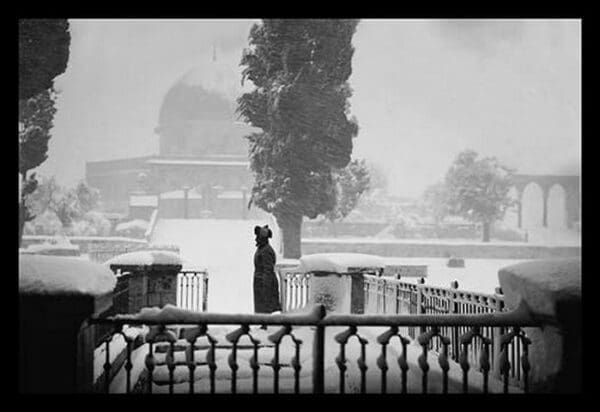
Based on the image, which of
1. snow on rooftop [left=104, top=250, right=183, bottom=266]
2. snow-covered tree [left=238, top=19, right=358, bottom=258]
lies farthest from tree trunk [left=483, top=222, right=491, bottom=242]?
snow on rooftop [left=104, top=250, right=183, bottom=266]

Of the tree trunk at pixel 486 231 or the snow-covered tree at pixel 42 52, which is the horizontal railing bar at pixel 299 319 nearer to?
the snow-covered tree at pixel 42 52

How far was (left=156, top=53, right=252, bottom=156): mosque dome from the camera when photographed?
2232 inches

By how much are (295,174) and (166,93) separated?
3648 cm

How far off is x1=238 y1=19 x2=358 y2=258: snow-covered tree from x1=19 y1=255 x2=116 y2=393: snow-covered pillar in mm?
20435

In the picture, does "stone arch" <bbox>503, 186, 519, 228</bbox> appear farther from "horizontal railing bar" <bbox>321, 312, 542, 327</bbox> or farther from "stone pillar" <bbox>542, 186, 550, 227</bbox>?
"horizontal railing bar" <bbox>321, 312, 542, 327</bbox>

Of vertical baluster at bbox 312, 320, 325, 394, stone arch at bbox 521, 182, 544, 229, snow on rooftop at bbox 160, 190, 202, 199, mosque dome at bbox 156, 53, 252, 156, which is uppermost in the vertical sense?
mosque dome at bbox 156, 53, 252, 156

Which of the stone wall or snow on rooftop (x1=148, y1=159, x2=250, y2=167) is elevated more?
snow on rooftop (x1=148, y1=159, x2=250, y2=167)

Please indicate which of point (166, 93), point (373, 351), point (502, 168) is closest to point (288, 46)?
point (373, 351)

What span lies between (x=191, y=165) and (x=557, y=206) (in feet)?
100

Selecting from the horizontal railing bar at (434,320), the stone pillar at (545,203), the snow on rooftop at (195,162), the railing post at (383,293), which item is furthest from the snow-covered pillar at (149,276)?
the stone pillar at (545,203)

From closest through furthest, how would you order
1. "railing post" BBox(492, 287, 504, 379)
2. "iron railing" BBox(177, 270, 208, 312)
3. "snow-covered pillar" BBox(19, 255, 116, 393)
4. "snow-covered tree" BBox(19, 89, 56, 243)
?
"snow-covered pillar" BBox(19, 255, 116, 393), "railing post" BBox(492, 287, 504, 379), "iron railing" BBox(177, 270, 208, 312), "snow-covered tree" BBox(19, 89, 56, 243)

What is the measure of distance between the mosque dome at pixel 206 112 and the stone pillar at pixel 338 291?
47150mm

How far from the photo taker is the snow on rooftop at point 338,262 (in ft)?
33.2
